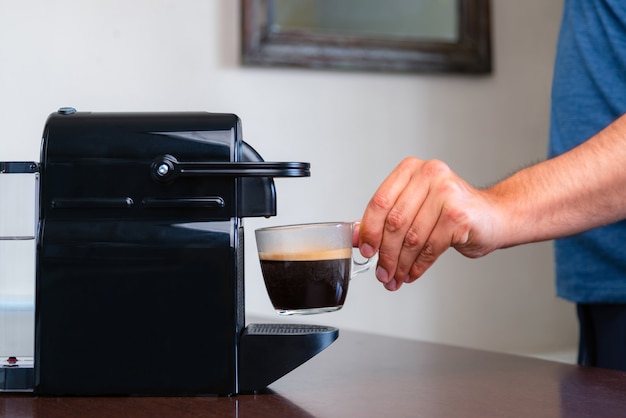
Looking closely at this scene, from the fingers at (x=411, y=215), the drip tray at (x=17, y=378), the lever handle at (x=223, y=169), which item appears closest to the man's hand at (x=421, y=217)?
the fingers at (x=411, y=215)

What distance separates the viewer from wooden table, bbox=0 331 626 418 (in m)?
0.72

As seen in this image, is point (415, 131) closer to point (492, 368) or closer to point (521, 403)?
point (492, 368)

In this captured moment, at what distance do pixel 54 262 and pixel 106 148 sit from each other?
0.41 feet

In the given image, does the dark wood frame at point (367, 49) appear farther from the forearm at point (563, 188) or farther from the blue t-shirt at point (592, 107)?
the forearm at point (563, 188)

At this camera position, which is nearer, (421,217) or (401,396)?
(401,396)

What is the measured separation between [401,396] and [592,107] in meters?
0.75

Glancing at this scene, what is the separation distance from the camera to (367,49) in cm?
203

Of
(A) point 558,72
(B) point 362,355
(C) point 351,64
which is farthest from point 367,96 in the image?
(B) point 362,355

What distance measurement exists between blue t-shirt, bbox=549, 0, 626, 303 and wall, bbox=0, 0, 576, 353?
72 cm

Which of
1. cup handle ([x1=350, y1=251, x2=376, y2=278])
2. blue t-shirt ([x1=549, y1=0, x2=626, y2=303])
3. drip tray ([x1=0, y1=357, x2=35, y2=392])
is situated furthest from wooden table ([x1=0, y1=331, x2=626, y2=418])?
blue t-shirt ([x1=549, y1=0, x2=626, y2=303])

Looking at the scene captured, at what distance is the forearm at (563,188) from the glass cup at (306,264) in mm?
236

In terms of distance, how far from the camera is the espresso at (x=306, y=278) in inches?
31.7

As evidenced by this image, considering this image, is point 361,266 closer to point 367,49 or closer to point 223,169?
point 223,169

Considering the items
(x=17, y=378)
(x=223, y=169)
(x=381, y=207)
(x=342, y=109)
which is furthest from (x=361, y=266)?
(x=342, y=109)
